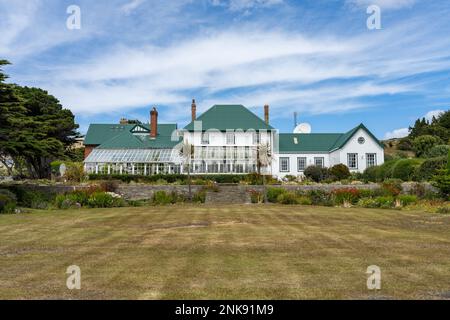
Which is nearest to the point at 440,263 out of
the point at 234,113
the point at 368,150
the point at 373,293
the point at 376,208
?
the point at 373,293

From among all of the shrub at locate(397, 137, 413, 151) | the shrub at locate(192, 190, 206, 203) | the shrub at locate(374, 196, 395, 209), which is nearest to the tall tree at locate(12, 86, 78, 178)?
the shrub at locate(192, 190, 206, 203)

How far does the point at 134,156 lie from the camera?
43438mm

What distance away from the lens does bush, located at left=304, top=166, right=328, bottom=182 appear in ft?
131

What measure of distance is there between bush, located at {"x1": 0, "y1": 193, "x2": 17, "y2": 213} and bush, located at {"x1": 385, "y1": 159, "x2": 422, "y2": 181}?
84.7 ft

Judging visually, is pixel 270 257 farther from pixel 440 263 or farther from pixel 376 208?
pixel 376 208

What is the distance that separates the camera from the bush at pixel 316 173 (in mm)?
39875

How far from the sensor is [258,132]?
4656 cm

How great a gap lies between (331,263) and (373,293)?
2.20 m

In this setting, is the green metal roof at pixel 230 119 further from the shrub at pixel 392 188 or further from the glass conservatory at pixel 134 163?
the shrub at pixel 392 188

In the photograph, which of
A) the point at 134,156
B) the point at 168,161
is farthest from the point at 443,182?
the point at 134,156

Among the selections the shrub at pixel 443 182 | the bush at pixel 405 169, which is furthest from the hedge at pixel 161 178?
the shrub at pixel 443 182

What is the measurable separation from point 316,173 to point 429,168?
1228cm

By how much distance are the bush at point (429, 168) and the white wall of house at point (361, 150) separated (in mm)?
13469

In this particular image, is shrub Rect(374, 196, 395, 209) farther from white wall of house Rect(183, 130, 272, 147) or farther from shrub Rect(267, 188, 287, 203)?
white wall of house Rect(183, 130, 272, 147)
